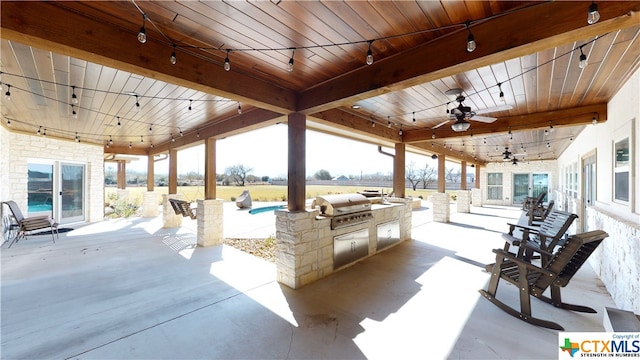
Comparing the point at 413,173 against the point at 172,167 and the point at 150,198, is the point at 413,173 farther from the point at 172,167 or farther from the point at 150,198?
the point at 172,167

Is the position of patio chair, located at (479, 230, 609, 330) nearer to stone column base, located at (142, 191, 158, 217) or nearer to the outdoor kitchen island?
the outdoor kitchen island

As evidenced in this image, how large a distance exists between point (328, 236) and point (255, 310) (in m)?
1.46

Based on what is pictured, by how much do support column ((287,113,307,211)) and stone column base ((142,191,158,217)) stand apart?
767cm

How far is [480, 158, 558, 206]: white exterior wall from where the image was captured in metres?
12.6

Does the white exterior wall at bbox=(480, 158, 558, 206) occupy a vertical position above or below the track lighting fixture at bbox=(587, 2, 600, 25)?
below

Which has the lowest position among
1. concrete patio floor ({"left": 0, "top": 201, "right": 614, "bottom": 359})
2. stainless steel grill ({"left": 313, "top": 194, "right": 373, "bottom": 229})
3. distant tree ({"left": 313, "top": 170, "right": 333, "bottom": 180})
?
concrete patio floor ({"left": 0, "top": 201, "right": 614, "bottom": 359})

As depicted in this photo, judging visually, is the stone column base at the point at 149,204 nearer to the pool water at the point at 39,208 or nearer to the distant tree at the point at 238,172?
the pool water at the point at 39,208

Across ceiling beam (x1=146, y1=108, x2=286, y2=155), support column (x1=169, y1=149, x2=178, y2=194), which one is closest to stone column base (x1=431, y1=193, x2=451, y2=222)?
ceiling beam (x1=146, y1=108, x2=286, y2=155)

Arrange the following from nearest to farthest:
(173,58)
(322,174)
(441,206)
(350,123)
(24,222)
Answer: (173,58), (350,123), (24,222), (441,206), (322,174)

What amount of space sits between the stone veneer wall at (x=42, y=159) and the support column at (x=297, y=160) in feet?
21.3

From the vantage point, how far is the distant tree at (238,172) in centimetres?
2520

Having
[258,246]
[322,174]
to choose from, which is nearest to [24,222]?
[258,246]

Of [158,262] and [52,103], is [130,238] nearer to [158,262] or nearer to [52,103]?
[158,262]

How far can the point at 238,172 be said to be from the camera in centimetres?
2553
